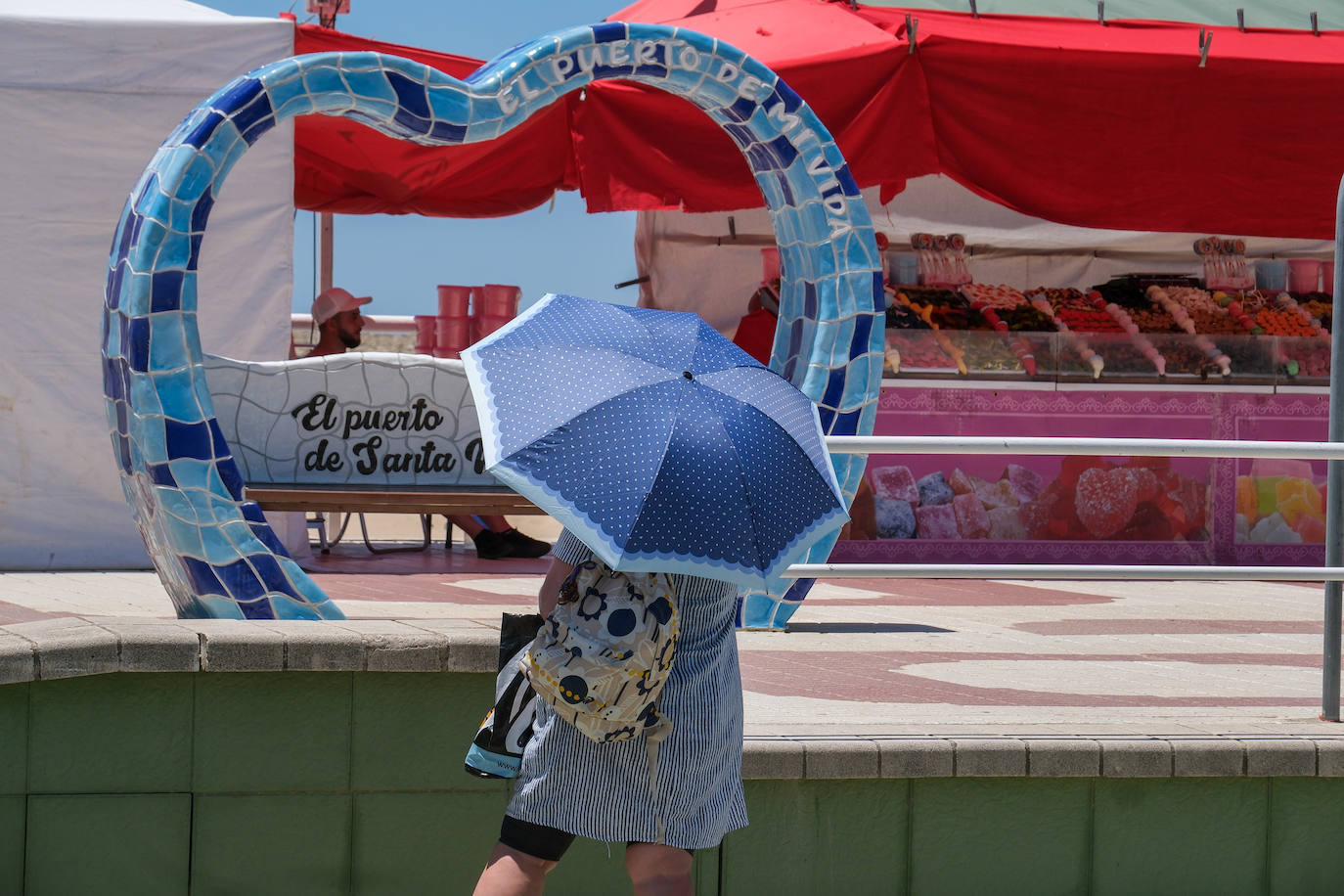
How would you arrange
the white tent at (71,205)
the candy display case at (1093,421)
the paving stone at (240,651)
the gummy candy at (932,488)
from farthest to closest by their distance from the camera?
the gummy candy at (932,488) → the candy display case at (1093,421) → the white tent at (71,205) → the paving stone at (240,651)

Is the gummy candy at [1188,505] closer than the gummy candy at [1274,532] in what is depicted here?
Yes

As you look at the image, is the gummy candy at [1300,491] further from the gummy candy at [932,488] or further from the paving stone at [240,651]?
the paving stone at [240,651]

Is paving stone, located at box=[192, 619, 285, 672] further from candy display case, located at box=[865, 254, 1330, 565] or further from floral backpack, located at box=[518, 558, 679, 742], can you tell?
Answer: candy display case, located at box=[865, 254, 1330, 565]

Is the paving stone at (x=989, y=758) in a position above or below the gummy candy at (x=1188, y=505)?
below

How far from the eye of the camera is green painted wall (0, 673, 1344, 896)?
3.87 m

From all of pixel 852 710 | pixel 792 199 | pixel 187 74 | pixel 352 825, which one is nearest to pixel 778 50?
pixel 792 199

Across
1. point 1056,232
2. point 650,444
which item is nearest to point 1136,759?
point 650,444

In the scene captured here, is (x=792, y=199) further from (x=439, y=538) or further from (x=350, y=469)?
(x=439, y=538)

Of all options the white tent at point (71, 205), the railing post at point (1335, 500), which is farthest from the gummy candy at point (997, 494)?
the railing post at point (1335, 500)

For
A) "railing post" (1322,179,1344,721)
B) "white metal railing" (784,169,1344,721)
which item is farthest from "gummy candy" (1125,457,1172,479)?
"railing post" (1322,179,1344,721)

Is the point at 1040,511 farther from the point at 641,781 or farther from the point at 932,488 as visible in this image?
the point at 641,781

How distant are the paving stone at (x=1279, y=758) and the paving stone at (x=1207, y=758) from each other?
0.03m

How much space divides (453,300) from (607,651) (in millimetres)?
8903

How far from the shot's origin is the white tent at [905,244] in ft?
38.5
